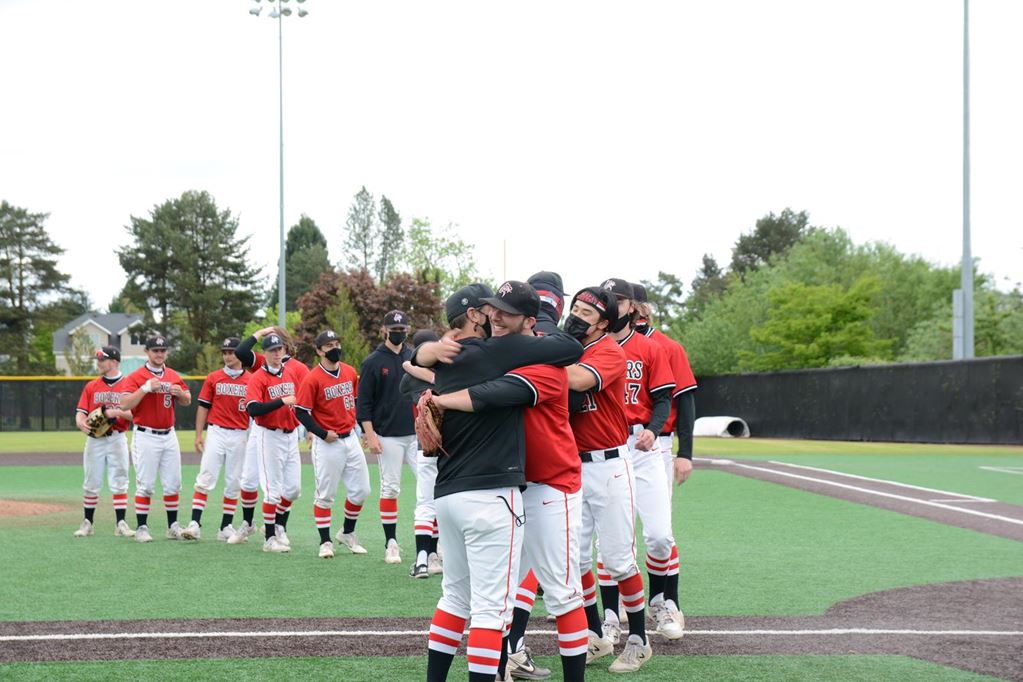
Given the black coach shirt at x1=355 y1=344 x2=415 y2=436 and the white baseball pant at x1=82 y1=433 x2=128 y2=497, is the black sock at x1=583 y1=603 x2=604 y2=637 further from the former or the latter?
the white baseball pant at x1=82 y1=433 x2=128 y2=497

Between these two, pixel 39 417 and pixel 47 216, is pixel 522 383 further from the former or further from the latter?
pixel 47 216

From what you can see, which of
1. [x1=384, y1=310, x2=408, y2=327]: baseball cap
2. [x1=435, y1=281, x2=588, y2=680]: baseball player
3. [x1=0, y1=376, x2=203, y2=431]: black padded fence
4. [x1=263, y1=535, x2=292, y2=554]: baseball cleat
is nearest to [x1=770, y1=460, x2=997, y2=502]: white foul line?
[x1=384, y1=310, x2=408, y2=327]: baseball cap

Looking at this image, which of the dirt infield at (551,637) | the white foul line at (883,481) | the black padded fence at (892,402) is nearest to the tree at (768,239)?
the black padded fence at (892,402)

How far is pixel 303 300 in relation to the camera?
5597 cm

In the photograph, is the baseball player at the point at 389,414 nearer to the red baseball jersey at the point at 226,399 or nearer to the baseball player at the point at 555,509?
the red baseball jersey at the point at 226,399

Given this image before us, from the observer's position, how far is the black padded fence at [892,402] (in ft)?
93.5

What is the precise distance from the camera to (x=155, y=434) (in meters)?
11.7

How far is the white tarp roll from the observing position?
41.2 m

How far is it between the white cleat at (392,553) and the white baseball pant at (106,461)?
12.0 feet

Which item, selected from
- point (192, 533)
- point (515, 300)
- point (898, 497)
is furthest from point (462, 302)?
point (898, 497)

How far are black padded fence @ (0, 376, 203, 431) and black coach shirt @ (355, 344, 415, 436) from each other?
117 feet

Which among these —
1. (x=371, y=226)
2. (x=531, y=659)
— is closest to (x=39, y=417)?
(x=531, y=659)

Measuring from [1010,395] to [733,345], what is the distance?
3285 centimetres

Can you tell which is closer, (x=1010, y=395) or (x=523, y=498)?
(x=523, y=498)
